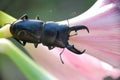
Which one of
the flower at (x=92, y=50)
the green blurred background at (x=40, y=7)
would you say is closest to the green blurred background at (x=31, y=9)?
the green blurred background at (x=40, y=7)

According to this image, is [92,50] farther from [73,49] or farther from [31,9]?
[31,9]

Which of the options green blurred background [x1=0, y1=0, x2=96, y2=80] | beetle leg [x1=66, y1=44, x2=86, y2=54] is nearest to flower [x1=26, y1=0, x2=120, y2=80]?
beetle leg [x1=66, y1=44, x2=86, y2=54]

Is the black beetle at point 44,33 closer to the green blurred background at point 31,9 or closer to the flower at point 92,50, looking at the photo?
the flower at point 92,50

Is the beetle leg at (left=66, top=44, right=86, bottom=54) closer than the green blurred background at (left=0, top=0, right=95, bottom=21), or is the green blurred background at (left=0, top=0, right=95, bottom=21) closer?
the beetle leg at (left=66, top=44, right=86, bottom=54)

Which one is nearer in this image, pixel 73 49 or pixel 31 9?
pixel 73 49

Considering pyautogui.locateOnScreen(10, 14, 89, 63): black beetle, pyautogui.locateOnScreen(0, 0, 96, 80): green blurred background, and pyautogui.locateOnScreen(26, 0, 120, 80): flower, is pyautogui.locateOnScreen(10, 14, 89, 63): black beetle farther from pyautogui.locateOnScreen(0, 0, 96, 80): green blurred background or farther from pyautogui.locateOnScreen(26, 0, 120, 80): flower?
pyautogui.locateOnScreen(0, 0, 96, 80): green blurred background

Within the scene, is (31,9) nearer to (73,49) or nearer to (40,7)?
(40,7)

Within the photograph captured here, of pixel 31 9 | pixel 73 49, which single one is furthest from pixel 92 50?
pixel 31 9
